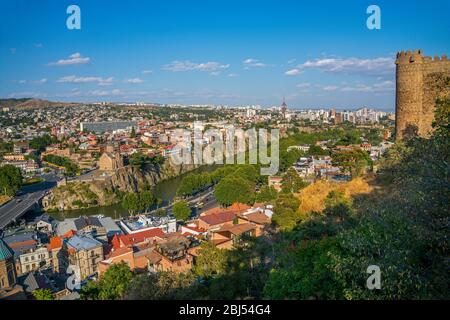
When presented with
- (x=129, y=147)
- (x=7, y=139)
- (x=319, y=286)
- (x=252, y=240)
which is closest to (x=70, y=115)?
(x=7, y=139)

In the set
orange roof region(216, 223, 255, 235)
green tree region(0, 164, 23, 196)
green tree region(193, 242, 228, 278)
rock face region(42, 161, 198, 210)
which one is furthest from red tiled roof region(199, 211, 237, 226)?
green tree region(0, 164, 23, 196)

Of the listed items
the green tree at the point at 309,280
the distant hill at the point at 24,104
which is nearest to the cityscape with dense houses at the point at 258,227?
the green tree at the point at 309,280

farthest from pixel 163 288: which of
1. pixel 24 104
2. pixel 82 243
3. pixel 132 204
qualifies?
pixel 24 104

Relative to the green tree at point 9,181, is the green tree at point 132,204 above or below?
below

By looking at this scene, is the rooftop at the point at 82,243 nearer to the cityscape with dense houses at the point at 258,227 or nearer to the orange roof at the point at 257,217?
the cityscape with dense houses at the point at 258,227

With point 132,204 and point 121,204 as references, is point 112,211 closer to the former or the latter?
point 121,204

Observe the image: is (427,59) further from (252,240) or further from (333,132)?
(333,132)

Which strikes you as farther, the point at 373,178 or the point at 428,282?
the point at 373,178
